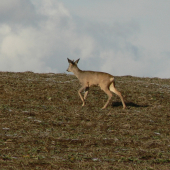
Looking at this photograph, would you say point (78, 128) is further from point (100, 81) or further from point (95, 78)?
point (95, 78)

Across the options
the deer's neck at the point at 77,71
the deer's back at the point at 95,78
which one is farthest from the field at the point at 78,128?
the deer's neck at the point at 77,71

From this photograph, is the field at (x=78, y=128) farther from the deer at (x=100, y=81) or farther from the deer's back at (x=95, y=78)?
the deer's back at (x=95, y=78)

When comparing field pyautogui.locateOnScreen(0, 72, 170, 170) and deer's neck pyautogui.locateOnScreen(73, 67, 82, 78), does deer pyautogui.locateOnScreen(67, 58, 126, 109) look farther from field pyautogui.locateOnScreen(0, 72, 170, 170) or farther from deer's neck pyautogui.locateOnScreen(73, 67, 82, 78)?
field pyautogui.locateOnScreen(0, 72, 170, 170)

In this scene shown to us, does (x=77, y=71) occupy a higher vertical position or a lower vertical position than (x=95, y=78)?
higher

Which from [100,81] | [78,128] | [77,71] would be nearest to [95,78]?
[100,81]

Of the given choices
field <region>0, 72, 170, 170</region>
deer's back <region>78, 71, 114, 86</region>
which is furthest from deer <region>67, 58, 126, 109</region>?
field <region>0, 72, 170, 170</region>

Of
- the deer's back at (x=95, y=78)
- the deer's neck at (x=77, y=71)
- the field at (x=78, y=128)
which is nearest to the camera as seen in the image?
the field at (x=78, y=128)

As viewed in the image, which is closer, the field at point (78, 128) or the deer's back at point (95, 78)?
the field at point (78, 128)

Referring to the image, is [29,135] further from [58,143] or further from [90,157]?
[90,157]

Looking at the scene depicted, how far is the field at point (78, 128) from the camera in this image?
8.59m

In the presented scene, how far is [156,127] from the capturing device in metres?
13.6

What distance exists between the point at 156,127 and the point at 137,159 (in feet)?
16.3

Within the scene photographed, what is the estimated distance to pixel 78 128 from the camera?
42.0ft

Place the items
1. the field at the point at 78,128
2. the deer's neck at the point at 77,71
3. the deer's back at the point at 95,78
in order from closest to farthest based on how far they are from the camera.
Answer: the field at the point at 78,128
the deer's back at the point at 95,78
the deer's neck at the point at 77,71
